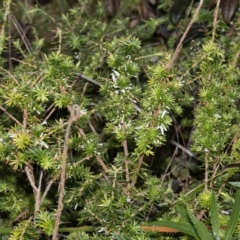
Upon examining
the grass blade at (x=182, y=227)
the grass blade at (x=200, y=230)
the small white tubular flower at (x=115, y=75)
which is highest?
the small white tubular flower at (x=115, y=75)

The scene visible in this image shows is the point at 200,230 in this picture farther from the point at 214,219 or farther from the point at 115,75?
the point at 115,75

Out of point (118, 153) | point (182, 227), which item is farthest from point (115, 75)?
point (182, 227)

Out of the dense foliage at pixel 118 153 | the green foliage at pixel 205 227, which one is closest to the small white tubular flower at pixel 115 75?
the dense foliage at pixel 118 153

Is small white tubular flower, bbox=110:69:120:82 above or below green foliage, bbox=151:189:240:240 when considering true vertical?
above

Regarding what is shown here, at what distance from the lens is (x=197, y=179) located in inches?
47.4

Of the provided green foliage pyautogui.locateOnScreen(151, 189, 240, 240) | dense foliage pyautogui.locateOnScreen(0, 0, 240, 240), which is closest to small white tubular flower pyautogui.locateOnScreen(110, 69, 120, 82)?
dense foliage pyautogui.locateOnScreen(0, 0, 240, 240)

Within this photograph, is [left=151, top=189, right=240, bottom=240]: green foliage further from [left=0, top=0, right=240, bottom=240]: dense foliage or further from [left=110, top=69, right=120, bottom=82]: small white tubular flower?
[left=110, top=69, right=120, bottom=82]: small white tubular flower

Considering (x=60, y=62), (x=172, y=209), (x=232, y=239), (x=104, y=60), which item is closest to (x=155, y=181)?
(x=172, y=209)

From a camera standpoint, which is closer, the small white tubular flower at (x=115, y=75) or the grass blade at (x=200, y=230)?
the grass blade at (x=200, y=230)

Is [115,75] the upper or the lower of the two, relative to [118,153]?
upper

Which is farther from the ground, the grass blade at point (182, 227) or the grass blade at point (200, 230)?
the grass blade at point (200, 230)

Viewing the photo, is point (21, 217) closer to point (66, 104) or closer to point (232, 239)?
point (66, 104)

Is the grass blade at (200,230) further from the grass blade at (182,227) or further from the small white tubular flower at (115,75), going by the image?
the small white tubular flower at (115,75)

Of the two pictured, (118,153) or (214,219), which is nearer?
(214,219)
